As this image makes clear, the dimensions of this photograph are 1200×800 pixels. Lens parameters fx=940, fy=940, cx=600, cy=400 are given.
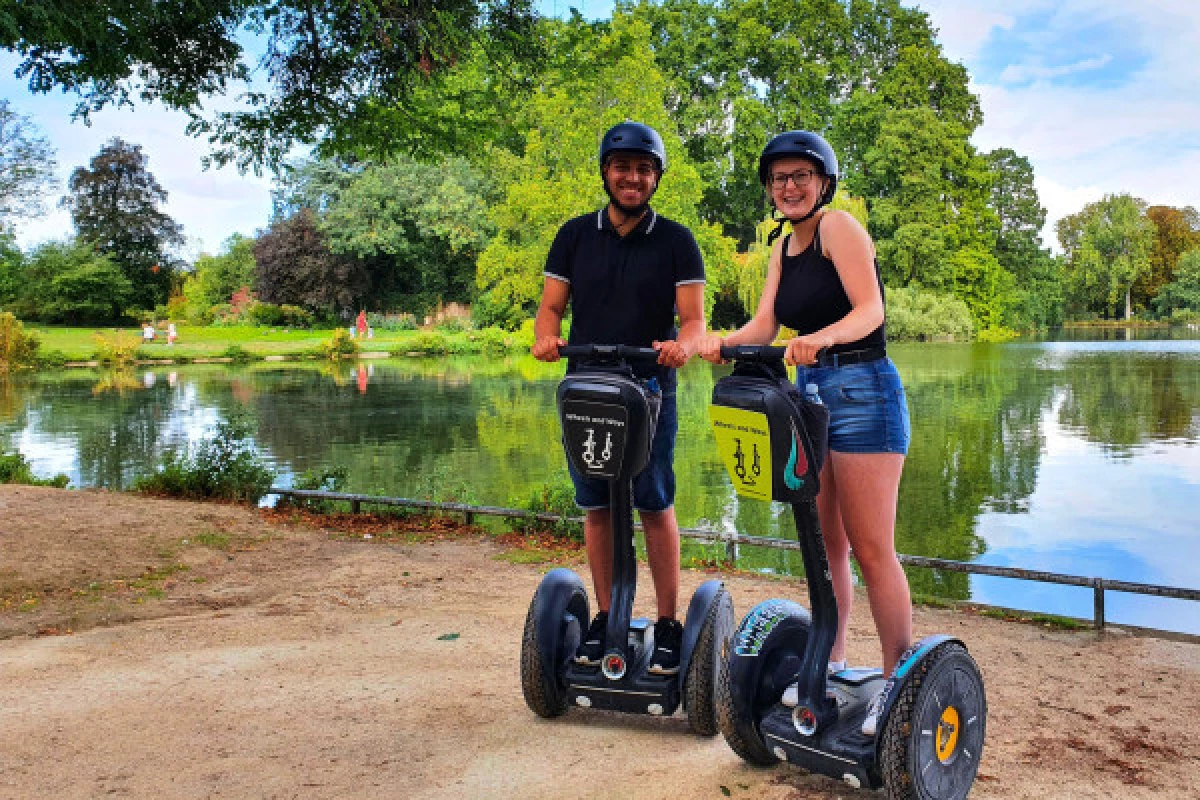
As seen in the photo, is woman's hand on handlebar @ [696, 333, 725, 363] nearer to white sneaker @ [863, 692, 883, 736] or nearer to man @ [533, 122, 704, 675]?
man @ [533, 122, 704, 675]

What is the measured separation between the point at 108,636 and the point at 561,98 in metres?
28.8

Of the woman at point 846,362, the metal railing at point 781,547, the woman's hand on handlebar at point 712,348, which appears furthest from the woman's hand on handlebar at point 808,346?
the metal railing at point 781,547

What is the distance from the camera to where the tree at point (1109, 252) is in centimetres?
6019

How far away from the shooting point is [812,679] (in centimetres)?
294

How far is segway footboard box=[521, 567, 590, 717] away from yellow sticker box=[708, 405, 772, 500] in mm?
1122

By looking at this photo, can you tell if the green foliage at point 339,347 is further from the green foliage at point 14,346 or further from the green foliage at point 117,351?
the green foliage at point 14,346

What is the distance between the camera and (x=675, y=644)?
11.6ft

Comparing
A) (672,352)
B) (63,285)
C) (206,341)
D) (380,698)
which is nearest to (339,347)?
(206,341)

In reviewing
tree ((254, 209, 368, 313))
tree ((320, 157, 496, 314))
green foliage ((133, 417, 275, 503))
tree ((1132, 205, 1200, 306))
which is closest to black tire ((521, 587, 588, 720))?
green foliage ((133, 417, 275, 503))

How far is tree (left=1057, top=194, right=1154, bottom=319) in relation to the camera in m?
60.2

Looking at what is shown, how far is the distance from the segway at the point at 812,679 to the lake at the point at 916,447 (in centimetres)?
460

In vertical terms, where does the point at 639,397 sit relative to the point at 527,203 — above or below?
below

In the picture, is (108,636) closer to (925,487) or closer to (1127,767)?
(1127,767)

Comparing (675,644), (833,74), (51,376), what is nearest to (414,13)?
(675,644)
